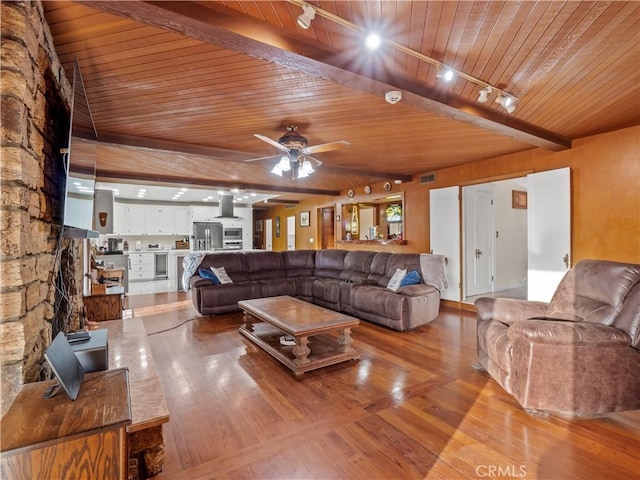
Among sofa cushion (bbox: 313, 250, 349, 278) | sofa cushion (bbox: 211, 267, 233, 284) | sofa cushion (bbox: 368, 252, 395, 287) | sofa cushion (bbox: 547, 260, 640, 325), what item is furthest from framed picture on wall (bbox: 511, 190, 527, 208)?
sofa cushion (bbox: 211, 267, 233, 284)

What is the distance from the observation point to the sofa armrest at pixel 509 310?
2730 millimetres

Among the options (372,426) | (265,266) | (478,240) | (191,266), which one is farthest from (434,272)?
(191,266)

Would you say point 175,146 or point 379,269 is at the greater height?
point 175,146

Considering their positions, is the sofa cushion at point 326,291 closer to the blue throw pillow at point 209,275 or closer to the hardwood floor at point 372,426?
the blue throw pillow at point 209,275

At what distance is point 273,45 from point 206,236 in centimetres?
803

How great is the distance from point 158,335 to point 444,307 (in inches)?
177

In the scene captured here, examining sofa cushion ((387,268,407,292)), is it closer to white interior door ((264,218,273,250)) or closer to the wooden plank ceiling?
the wooden plank ceiling

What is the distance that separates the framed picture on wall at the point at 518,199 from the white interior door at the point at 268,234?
7.80 meters

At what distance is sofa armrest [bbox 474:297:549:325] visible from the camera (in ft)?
8.96

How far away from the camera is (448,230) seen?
18.3 feet

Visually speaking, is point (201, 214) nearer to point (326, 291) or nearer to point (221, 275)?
point (221, 275)

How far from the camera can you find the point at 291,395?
8.06 feet

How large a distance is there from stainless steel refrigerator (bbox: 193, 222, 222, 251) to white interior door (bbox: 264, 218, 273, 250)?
272cm

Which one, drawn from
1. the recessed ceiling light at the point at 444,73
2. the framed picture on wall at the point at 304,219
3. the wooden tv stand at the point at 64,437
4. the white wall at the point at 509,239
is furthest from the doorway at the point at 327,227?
the wooden tv stand at the point at 64,437
